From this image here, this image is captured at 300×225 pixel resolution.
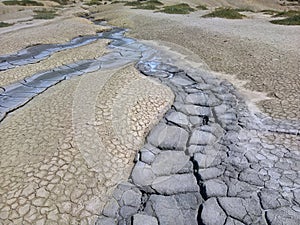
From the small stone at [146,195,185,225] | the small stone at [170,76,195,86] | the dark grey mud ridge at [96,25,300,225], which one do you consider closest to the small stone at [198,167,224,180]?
the dark grey mud ridge at [96,25,300,225]

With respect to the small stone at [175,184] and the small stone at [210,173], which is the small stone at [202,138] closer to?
the small stone at [210,173]

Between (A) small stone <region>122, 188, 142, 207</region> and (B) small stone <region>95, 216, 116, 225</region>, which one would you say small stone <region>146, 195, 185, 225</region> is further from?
(B) small stone <region>95, 216, 116, 225</region>

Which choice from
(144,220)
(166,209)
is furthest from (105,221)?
(166,209)

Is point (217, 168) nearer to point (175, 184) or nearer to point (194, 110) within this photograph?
point (175, 184)

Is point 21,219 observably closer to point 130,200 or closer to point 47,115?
point 130,200

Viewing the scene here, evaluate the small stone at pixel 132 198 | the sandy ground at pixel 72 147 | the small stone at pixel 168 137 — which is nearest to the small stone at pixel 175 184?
the small stone at pixel 132 198

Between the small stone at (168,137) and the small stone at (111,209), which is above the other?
the small stone at (168,137)
